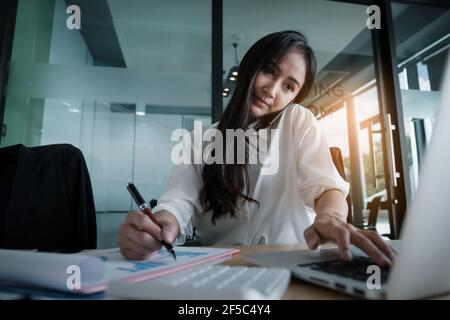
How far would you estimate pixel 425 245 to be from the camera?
0.65 feet

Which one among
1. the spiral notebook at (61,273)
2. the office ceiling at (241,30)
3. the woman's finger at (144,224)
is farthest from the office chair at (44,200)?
the office ceiling at (241,30)

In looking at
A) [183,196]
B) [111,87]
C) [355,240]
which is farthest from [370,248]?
[111,87]

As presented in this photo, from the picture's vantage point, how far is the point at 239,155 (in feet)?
2.82

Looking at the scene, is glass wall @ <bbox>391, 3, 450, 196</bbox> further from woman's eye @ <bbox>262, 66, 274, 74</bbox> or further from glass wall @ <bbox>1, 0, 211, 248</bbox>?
A: woman's eye @ <bbox>262, 66, 274, 74</bbox>

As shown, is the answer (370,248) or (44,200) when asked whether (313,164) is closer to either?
(370,248)

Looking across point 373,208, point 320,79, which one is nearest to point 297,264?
point 320,79

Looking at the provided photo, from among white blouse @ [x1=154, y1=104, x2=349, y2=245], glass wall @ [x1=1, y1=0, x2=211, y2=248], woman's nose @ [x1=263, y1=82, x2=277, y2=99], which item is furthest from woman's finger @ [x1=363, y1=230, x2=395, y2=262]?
glass wall @ [x1=1, y1=0, x2=211, y2=248]

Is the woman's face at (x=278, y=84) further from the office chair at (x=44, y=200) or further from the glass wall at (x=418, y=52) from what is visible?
the glass wall at (x=418, y=52)

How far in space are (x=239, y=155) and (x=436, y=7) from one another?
238cm

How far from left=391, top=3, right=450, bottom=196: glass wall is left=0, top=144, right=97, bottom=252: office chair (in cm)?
203

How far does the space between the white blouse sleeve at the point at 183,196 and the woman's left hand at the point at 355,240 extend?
0.31 metres

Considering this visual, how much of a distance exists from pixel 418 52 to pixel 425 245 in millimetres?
2627

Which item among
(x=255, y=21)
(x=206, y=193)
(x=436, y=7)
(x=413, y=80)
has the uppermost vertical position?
(x=436, y=7)
